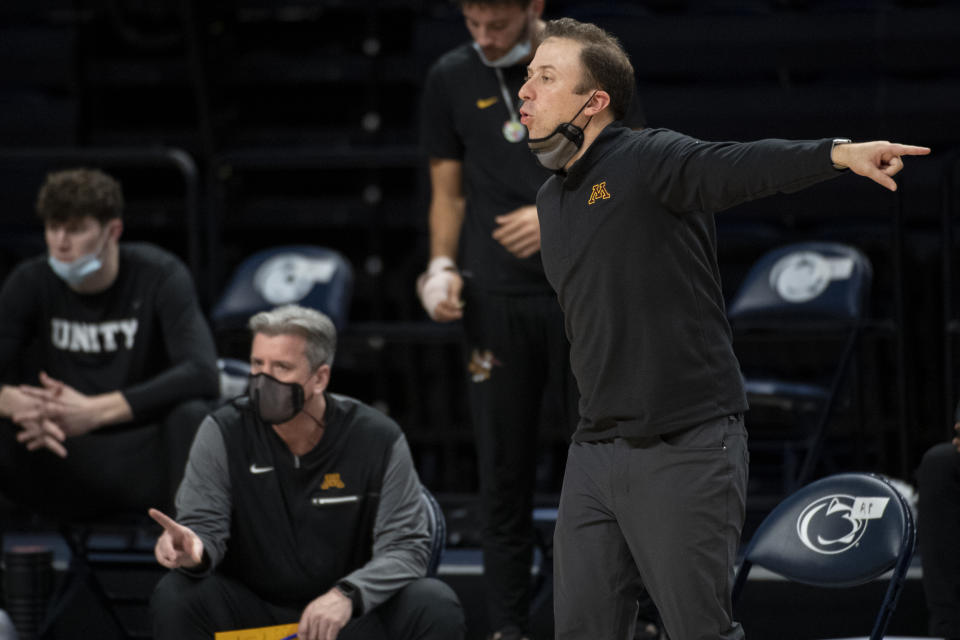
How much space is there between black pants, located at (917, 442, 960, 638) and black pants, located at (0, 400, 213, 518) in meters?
2.00

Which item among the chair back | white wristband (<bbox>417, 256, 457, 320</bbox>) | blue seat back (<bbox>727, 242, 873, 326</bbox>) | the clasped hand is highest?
white wristband (<bbox>417, 256, 457, 320</bbox>)

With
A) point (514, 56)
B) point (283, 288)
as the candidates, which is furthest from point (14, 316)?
point (514, 56)

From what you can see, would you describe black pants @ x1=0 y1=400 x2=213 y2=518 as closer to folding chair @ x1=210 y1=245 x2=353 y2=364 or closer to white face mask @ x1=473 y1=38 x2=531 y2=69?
folding chair @ x1=210 y1=245 x2=353 y2=364

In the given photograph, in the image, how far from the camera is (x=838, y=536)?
302cm

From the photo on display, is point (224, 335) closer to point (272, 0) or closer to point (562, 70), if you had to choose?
point (272, 0)

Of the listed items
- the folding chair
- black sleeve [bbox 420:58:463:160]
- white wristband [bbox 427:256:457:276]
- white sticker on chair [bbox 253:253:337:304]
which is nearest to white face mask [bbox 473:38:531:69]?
black sleeve [bbox 420:58:463:160]

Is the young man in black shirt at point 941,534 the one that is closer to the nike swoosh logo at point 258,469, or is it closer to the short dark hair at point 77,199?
the nike swoosh logo at point 258,469

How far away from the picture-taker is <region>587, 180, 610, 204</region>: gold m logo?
2.47 metres

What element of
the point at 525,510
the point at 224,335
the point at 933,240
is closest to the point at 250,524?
the point at 525,510

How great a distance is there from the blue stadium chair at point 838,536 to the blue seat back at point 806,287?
159cm

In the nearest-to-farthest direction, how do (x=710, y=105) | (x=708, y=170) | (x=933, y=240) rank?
(x=708, y=170), (x=933, y=240), (x=710, y=105)

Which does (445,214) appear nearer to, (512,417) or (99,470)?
(512,417)

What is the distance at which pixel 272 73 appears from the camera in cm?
643

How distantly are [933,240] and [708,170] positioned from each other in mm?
3814
